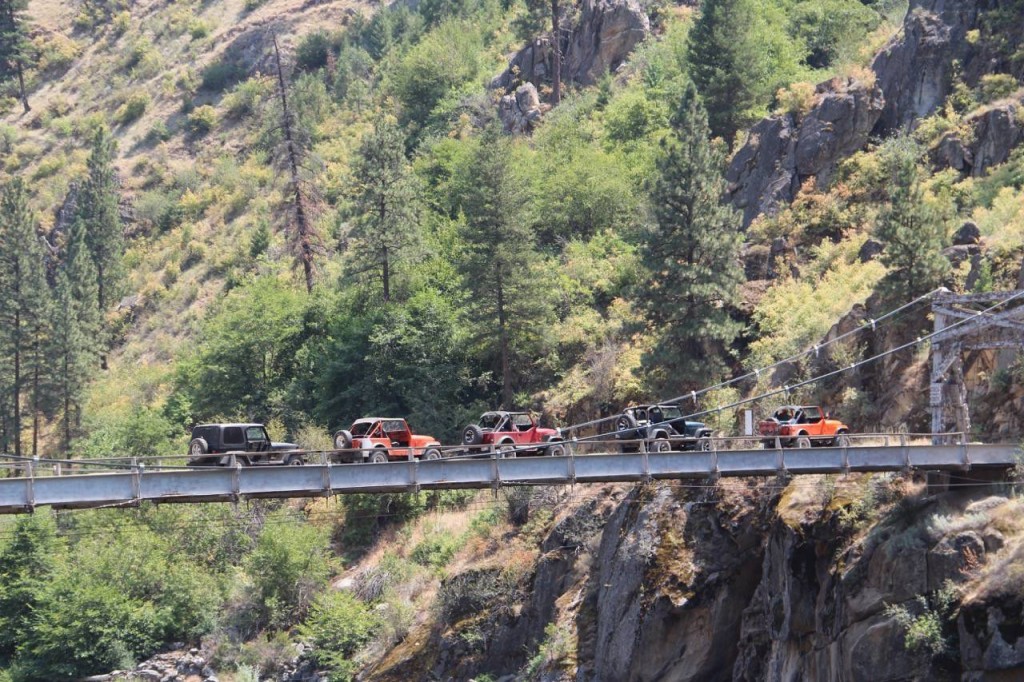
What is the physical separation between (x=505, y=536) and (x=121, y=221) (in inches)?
2604

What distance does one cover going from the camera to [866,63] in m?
73.4

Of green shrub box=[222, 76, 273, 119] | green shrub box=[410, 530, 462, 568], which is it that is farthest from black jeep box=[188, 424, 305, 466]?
green shrub box=[222, 76, 273, 119]

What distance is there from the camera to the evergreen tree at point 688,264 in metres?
56.9

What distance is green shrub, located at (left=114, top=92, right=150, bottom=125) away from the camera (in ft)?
433

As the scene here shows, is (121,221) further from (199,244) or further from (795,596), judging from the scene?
(795,596)

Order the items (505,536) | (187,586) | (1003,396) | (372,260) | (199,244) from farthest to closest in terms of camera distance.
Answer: (199,244) → (372,260) → (187,586) → (505,536) → (1003,396)

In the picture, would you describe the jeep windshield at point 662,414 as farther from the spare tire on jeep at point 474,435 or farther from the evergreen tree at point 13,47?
the evergreen tree at point 13,47

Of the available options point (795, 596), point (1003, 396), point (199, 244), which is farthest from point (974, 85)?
point (199, 244)

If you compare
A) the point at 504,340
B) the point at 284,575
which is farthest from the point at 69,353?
the point at 504,340

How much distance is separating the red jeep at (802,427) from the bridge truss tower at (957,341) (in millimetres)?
3134

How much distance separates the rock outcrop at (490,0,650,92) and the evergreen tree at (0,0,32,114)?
59288mm

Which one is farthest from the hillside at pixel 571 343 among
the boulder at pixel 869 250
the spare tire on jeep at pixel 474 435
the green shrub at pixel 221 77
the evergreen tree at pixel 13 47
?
the evergreen tree at pixel 13 47

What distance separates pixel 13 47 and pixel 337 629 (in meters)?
100

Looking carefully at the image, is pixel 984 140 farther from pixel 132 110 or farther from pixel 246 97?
pixel 132 110
